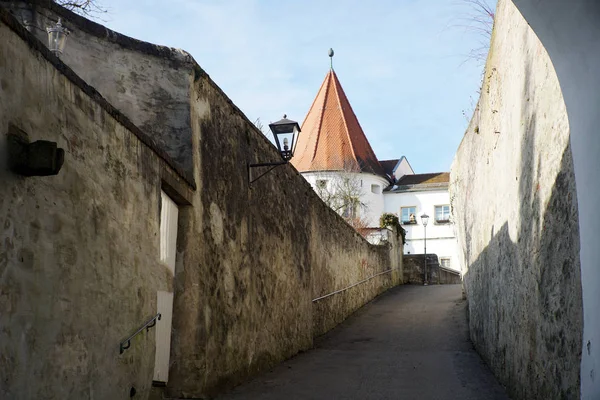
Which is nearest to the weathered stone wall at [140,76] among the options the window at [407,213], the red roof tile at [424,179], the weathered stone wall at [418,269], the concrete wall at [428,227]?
the weathered stone wall at [418,269]

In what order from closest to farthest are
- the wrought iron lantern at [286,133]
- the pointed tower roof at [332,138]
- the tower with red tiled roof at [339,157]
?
the wrought iron lantern at [286,133]
the tower with red tiled roof at [339,157]
the pointed tower roof at [332,138]

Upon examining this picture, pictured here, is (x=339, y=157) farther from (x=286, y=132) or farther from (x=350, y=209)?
(x=286, y=132)

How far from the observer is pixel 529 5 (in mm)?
3535

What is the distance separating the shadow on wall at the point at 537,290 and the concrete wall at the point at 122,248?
9.68 feet

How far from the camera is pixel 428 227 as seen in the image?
4503cm

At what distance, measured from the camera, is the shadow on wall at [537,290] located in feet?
13.4

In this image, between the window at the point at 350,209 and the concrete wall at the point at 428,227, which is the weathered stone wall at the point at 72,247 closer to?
the window at the point at 350,209

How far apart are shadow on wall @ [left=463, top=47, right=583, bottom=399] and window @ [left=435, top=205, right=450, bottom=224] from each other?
3714 cm

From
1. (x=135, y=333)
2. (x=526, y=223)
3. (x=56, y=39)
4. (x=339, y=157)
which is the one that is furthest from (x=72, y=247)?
(x=339, y=157)

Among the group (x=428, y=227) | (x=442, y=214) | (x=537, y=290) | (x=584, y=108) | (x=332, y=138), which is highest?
(x=332, y=138)

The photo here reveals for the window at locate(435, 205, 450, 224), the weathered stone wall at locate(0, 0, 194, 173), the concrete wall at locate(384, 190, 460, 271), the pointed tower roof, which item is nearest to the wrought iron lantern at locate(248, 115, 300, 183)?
the weathered stone wall at locate(0, 0, 194, 173)

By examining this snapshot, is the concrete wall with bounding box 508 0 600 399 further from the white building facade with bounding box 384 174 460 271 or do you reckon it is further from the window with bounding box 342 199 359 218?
the white building facade with bounding box 384 174 460 271

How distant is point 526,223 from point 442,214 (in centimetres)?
4024

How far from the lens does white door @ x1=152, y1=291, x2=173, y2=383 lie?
231 inches
